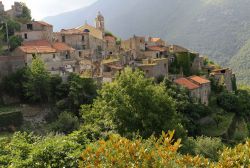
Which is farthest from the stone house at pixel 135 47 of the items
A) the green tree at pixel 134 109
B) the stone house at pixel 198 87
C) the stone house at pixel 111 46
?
the green tree at pixel 134 109

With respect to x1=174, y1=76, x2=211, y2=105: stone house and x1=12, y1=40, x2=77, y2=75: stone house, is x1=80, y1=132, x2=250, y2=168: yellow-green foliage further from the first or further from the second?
x1=174, y1=76, x2=211, y2=105: stone house

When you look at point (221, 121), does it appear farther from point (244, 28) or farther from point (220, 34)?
point (244, 28)

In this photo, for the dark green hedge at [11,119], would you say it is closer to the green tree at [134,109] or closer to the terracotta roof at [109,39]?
the green tree at [134,109]

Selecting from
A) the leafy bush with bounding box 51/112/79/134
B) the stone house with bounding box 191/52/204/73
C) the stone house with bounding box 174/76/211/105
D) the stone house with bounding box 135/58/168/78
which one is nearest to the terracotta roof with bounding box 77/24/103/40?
the stone house with bounding box 135/58/168/78

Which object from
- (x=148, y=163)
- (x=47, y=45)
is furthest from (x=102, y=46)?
(x=148, y=163)

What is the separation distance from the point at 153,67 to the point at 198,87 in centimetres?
648

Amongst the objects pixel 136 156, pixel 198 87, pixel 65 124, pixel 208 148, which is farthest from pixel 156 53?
pixel 136 156

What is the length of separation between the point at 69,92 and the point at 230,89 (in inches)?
1206

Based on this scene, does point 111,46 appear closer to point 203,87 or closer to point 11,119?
point 203,87

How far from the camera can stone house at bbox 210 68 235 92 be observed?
205 ft

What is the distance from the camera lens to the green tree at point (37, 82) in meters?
42.0

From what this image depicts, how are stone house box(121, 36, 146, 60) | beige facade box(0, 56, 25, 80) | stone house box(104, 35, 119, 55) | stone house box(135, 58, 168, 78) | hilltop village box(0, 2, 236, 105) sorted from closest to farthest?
1. beige facade box(0, 56, 25, 80)
2. hilltop village box(0, 2, 236, 105)
3. stone house box(135, 58, 168, 78)
4. stone house box(121, 36, 146, 60)
5. stone house box(104, 35, 119, 55)

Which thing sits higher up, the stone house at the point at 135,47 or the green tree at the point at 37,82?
the stone house at the point at 135,47

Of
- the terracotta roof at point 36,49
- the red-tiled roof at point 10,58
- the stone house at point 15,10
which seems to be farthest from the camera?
the stone house at point 15,10
